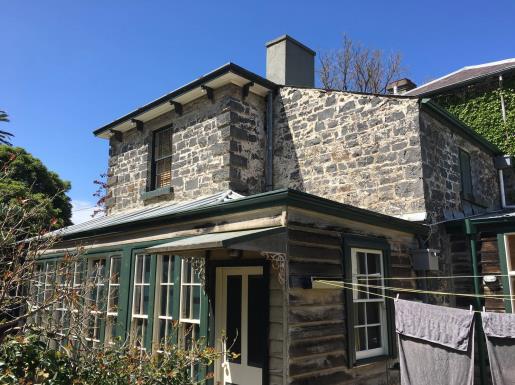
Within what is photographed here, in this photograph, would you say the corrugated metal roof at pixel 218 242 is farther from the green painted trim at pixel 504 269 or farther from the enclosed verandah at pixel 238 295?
the green painted trim at pixel 504 269

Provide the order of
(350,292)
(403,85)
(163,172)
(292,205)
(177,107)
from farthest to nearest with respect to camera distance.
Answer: (403,85) < (163,172) < (177,107) < (350,292) < (292,205)

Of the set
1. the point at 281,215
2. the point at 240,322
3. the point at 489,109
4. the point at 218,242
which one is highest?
the point at 489,109

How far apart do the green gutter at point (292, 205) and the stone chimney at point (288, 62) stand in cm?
546

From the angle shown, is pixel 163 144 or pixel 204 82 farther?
pixel 163 144

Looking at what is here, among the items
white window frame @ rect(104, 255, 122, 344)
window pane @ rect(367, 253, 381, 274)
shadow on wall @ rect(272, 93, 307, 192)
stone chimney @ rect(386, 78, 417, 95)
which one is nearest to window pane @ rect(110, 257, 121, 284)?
white window frame @ rect(104, 255, 122, 344)

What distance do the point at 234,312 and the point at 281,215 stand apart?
6.11 ft

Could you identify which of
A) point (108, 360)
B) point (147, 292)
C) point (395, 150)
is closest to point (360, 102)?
point (395, 150)

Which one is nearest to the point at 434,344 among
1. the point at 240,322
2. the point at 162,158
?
the point at 240,322

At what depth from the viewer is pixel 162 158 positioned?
12.0 meters

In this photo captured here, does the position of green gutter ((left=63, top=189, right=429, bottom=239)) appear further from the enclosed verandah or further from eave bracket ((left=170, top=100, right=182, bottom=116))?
eave bracket ((left=170, top=100, right=182, bottom=116))

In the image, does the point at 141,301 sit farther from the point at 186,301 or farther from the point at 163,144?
the point at 163,144

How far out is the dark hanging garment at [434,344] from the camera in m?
5.88

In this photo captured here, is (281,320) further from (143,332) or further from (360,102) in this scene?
(360,102)

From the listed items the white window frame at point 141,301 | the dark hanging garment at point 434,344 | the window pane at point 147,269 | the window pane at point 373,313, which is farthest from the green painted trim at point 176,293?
the dark hanging garment at point 434,344
